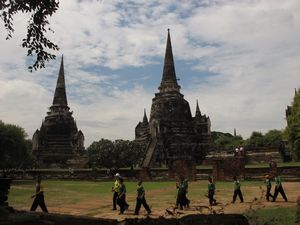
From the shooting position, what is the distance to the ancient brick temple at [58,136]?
59438 millimetres

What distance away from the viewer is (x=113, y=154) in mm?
42625

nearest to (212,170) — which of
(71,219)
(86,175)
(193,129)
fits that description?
(86,175)

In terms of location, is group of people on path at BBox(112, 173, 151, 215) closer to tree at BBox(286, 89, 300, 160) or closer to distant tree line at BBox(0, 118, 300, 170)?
distant tree line at BBox(0, 118, 300, 170)

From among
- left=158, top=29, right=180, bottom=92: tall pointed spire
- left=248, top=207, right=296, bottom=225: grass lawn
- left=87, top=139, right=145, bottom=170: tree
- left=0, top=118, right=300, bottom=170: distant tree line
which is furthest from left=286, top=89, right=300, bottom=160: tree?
left=248, top=207, right=296, bottom=225: grass lawn

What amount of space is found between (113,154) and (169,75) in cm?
1827

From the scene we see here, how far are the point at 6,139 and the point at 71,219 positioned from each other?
33.3 metres

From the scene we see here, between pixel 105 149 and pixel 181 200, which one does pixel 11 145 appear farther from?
pixel 181 200

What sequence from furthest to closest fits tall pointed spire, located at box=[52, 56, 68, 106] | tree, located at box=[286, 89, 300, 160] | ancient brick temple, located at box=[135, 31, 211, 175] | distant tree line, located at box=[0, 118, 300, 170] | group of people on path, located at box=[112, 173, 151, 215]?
1. tall pointed spire, located at box=[52, 56, 68, 106]
2. ancient brick temple, located at box=[135, 31, 211, 175]
3. tree, located at box=[286, 89, 300, 160]
4. distant tree line, located at box=[0, 118, 300, 170]
5. group of people on path, located at box=[112, 173, 151, 215]

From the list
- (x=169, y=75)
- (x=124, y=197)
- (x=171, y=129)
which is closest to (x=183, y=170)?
(x=171, y=129)

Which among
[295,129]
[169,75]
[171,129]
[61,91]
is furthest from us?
[61,91]

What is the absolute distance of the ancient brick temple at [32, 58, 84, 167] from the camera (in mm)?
59438

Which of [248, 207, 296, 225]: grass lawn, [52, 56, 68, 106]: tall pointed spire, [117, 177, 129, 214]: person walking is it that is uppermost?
[52, 56, 68, 106]: tall pointed spire

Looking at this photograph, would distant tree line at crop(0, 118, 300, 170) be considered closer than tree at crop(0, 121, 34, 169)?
No

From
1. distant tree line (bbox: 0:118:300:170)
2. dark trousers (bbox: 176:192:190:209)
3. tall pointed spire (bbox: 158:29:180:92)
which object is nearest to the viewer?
dark trousers (bbox: 176:192:190:209)
